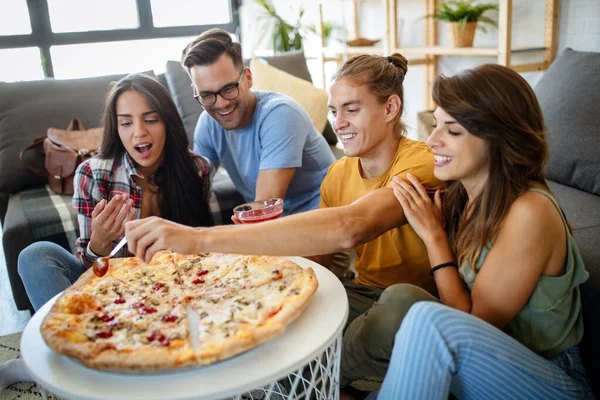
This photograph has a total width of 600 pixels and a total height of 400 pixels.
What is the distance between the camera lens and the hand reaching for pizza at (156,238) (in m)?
1.26

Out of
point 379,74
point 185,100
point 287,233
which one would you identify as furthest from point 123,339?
point 185,100

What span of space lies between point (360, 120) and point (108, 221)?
84cm

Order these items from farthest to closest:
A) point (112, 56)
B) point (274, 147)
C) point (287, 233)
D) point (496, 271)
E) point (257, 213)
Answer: point (112, 56), point (274, 147), point (257, 213), point (287, 233), point (496, 271)

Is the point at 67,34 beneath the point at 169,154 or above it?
above

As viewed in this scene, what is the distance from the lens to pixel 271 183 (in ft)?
6.81

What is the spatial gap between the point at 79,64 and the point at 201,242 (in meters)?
4.63

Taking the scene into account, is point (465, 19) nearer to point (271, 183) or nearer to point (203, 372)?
point (271, 183)

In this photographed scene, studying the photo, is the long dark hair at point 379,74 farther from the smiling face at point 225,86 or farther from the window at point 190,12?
the window at point 190,12

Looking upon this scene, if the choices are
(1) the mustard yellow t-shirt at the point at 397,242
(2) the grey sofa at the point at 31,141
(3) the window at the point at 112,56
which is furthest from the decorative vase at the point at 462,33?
(3) the window at the point at 112,56

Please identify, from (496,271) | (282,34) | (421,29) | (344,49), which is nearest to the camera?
(496,271)

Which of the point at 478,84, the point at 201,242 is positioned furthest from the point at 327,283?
the point at 478,84

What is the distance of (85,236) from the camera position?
1.89 metres

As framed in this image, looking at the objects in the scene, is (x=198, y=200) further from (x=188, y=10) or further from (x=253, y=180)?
(x=188, y=10)

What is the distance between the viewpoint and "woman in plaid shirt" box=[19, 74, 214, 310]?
1.83 meters
